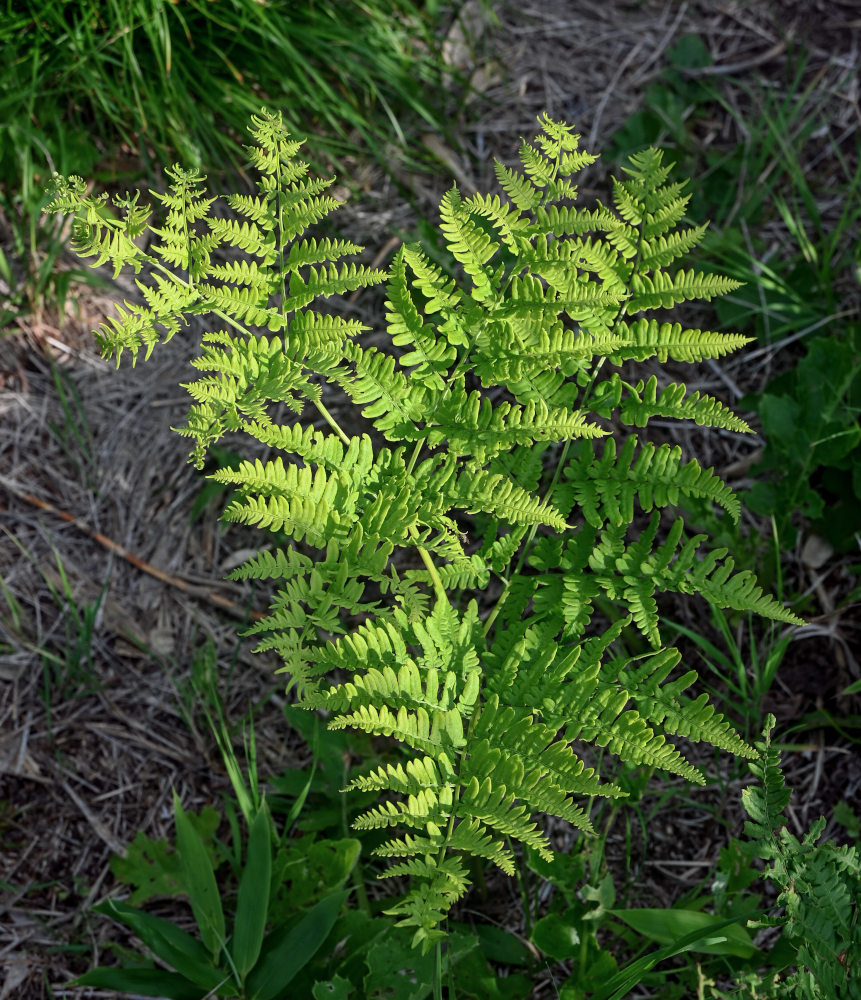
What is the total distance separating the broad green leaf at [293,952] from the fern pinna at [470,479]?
0.29m

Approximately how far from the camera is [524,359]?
6.00ft

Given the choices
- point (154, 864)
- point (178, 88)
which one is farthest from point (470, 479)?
point (178, 88)

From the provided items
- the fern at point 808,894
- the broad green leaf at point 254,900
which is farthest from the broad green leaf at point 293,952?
the fern at point 808,894

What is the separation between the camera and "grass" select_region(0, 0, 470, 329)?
2.83 metres

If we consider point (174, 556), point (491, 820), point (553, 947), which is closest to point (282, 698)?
point (174, 556)

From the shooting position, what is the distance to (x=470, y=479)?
1.77m

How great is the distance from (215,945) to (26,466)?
5.24 feet

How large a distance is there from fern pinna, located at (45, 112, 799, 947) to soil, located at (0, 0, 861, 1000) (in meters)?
0.72

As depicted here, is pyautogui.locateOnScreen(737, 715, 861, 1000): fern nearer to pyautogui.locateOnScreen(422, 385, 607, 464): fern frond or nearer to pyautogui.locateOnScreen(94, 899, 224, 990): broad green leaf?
pyautogui.locateOnScreen(422, 385, 607, 464): fern frond

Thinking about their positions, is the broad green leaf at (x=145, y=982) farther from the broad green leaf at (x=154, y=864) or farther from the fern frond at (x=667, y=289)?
the fern frond at (x=667, y=289)

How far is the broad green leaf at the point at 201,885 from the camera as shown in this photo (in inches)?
81.5

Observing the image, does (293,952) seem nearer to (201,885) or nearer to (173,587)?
(201,885)

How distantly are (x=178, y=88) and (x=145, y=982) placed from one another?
7.99 feet

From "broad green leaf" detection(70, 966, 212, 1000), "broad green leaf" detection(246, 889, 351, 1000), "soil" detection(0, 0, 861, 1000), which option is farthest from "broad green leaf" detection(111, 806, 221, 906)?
A: "broad green leaf" detection(246, 889, 351, 1000)
